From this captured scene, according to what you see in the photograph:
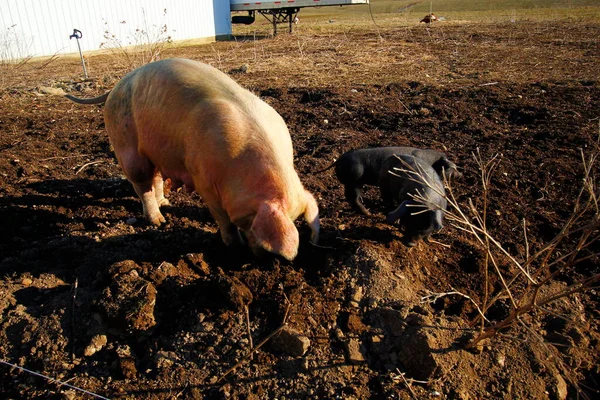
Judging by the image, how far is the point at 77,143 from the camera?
6.88 metres

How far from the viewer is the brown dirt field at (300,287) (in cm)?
275

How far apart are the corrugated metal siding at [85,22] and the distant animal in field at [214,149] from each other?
10.1 meters

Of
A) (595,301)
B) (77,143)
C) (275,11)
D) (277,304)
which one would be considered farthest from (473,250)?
(275,11)

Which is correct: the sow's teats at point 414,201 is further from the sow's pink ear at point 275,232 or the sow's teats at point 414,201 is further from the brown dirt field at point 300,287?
the sow's pink ear at point 275,232

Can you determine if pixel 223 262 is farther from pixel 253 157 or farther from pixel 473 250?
pixel 473 250

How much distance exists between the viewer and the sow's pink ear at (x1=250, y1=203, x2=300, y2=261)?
2.68 meters

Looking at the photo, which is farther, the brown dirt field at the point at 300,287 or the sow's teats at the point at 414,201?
the sow's teats at the point at 414,201

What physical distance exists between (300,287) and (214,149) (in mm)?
1189

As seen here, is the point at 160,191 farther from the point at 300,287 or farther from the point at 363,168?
the point at 300,287

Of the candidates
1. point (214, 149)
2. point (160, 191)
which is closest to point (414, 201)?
point (214, 149)

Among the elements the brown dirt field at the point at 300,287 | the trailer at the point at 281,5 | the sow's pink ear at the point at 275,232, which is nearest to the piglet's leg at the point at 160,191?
the brown dirt field at the point at 300,287

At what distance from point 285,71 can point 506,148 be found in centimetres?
690

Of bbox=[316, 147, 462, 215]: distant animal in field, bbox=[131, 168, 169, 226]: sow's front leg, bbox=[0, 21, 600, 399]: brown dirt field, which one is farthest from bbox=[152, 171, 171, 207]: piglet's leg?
bbox=[316, 147, 462, 215]: distant animal in field

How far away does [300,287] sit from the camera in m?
3.24
